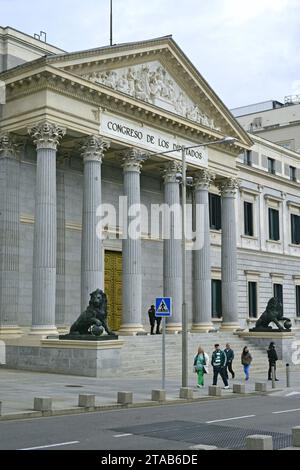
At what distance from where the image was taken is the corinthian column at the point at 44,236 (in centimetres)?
3092

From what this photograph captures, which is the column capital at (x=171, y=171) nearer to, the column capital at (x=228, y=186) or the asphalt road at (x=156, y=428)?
the column capital at (x=228, y=186)

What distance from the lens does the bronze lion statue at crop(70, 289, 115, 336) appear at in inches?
1117

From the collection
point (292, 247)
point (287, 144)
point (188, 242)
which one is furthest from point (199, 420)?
point (287, 144)

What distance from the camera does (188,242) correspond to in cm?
4422

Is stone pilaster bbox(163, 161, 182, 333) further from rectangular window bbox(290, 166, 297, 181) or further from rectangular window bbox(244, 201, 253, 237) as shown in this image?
rectangular window bbox(290, 166, 297, 181)

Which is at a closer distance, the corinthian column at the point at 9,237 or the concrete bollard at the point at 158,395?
the concrete bollard at the point at 158,395

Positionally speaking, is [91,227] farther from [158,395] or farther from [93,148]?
[158,395]

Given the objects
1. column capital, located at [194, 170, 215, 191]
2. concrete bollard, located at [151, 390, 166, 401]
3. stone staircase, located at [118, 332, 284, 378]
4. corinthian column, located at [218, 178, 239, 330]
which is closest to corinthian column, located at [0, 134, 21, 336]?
stone staircase, located at [118, 332, 284, 378]

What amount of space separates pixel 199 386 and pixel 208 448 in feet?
48.5

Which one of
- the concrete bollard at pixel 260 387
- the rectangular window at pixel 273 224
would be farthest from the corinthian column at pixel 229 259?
the concrete bollard at pixel 260 387

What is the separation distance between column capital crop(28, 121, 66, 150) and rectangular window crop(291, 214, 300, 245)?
31.0m

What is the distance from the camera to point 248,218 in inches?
2068

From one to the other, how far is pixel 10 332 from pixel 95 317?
608 centimetres

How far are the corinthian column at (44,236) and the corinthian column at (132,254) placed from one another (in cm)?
521
